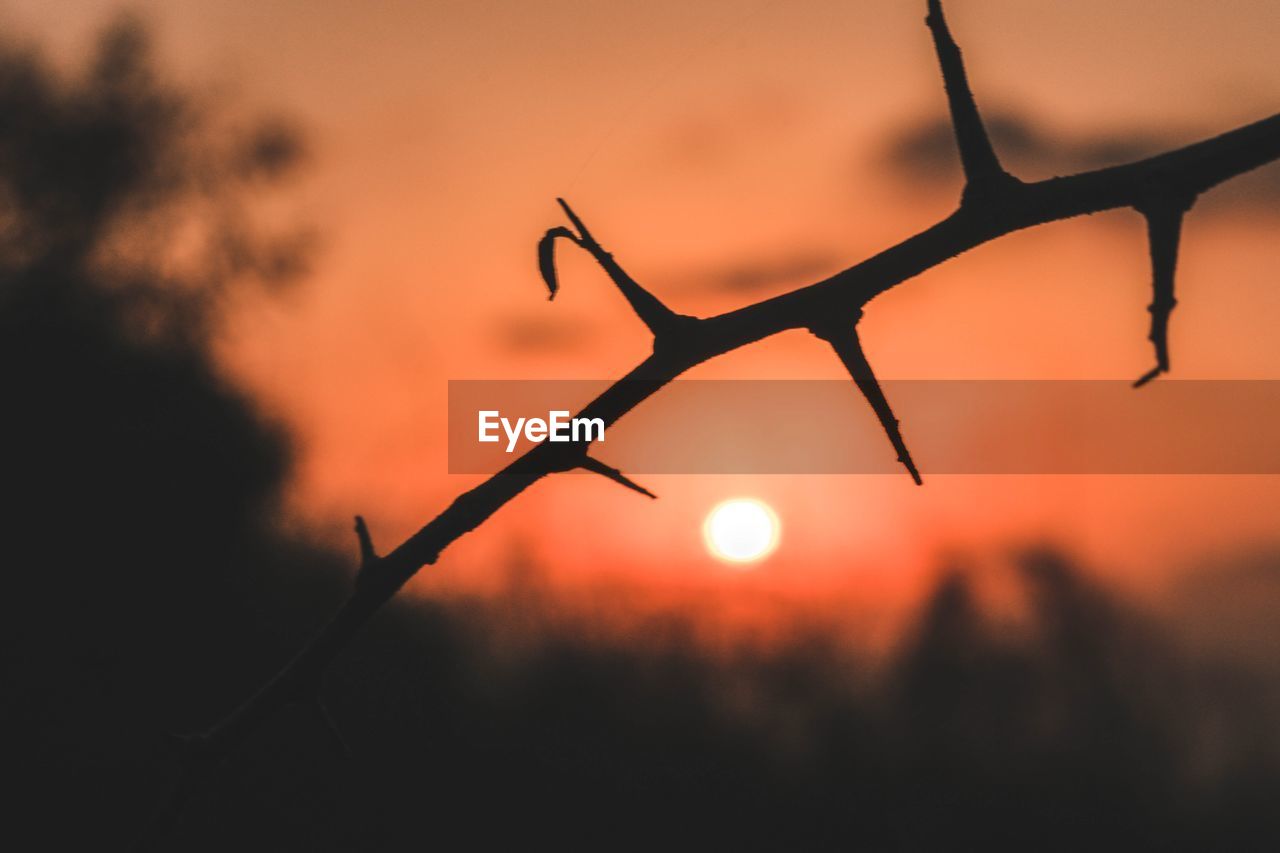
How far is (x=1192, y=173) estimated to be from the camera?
1.18 metres

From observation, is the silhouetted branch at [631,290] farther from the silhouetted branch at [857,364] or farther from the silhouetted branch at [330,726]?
the silhouetted branch at [330,726]

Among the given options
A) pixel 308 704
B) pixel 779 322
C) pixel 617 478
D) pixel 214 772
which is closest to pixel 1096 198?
pixel 779 322

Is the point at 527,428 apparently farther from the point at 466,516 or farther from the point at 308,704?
the point at 466,516

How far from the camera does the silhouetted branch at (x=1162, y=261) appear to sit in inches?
47.1

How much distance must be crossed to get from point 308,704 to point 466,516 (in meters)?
0.51

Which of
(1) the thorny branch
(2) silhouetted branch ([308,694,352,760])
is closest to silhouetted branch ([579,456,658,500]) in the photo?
(1) the thorny branch

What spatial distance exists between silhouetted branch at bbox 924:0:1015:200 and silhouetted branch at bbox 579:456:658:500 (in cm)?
56

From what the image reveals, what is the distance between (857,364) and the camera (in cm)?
136

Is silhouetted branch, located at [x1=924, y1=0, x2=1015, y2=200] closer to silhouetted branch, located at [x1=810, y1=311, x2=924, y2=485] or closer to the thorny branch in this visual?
the thorny branch

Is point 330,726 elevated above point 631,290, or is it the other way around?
point 631,290

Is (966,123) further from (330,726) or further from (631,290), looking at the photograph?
(330,726)

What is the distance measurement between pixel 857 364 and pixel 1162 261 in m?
0.36

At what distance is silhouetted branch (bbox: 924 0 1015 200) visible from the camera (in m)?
1.27

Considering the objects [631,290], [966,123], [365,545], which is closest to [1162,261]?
[966,123]
